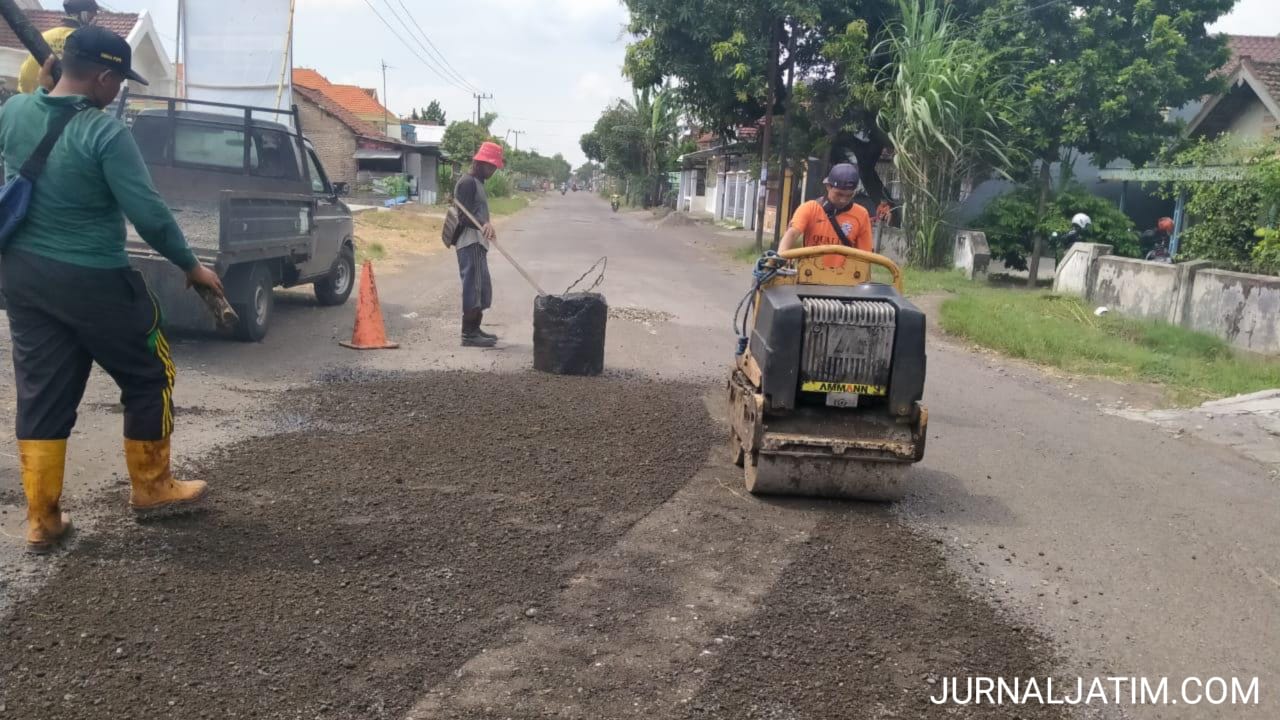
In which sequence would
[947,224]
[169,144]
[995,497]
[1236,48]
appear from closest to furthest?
[995,497] < [169,144] < [947,224] < [1236,48]

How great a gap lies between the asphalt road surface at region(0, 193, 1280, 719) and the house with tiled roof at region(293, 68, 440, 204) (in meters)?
31.7

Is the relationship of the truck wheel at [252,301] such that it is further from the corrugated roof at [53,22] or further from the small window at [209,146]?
the corrugated roof at [53,22]

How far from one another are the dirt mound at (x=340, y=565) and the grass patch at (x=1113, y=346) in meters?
5.30

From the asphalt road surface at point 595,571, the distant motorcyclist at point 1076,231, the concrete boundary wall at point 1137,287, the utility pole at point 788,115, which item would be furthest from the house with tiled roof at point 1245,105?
the asphalt road surface at point 595,571

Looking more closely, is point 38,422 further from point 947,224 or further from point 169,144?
point 947,224

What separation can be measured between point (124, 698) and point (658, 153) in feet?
203

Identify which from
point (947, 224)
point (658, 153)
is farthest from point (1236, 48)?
point (658, 153)

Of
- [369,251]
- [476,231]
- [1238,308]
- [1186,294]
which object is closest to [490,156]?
[476,231]

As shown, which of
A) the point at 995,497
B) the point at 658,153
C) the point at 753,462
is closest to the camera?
the point at 753,462

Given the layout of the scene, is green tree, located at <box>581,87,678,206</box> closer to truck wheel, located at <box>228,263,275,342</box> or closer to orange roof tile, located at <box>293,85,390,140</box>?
orange roof tile, located at <box>293,85,390,140</box>

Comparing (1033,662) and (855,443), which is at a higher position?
(855,443)

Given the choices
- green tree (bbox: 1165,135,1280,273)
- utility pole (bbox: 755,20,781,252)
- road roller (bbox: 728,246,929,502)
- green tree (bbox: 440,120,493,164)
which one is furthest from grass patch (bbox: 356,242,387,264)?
green tree (bbox: 440,120,493,164)

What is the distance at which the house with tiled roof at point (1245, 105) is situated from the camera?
17656 millimetres

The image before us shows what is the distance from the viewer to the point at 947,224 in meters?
17.6
